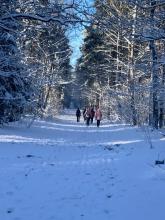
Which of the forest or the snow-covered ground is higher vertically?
the forest

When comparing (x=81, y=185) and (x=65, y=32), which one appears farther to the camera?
(x=65, y=32)

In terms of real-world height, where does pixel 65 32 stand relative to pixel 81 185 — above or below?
above

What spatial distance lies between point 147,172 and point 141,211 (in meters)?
3.92

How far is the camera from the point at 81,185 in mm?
10797

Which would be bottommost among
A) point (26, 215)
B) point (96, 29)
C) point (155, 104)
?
point (26, 215)

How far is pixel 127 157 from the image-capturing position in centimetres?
1578

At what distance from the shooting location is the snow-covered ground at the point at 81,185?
8391 millimetres

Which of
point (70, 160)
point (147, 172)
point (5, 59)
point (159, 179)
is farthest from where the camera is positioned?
point (5, 59)

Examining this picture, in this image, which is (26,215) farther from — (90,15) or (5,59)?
(5,59)

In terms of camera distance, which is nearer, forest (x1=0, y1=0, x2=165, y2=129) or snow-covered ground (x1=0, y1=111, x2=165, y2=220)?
snow-covered ground (x1=0, y1=111, x2=165, y2=220)

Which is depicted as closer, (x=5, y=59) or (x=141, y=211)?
(x=141, y=211)

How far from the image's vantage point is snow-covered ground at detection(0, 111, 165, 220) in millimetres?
8391

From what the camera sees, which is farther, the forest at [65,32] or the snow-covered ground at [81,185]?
the forest at [65,32]

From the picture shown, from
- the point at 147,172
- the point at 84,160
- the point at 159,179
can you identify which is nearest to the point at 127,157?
the point at 84,160
